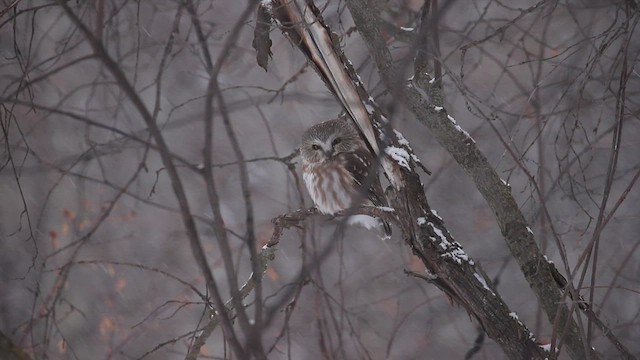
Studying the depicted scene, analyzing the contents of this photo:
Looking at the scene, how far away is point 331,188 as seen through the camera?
3084 mm

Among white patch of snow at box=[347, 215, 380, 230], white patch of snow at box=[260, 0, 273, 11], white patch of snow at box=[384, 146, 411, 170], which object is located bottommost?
white patch of snow at box=[384, 146, 411, 170]

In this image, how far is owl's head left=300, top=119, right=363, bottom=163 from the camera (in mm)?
3172

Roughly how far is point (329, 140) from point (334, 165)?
12 cm

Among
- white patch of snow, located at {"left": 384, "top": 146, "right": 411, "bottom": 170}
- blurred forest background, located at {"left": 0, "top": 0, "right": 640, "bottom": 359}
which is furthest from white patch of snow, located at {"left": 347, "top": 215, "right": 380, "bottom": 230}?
white patch of snow, located at {"left": 384, "top": 146, "right": 411, "bottom": 170}

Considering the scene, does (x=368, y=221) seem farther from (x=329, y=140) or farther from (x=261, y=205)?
(x=261, y=205)

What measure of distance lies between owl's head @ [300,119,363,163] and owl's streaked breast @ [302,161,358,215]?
59 mm

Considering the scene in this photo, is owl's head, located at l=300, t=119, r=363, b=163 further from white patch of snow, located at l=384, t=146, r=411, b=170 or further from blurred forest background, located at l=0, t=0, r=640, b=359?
white patch of snow, located at l=384, t=146, r=411, b=170

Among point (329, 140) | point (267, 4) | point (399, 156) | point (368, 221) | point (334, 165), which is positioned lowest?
point (399, 156)

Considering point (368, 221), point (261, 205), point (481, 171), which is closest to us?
point (481, 171)

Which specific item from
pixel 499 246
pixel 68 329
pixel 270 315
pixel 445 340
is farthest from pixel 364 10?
pixel 68 329

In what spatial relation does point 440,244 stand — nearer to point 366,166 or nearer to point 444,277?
point 444,277

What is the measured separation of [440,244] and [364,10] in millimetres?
692

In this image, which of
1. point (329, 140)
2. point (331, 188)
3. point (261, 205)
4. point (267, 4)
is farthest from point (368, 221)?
point (261, 205)

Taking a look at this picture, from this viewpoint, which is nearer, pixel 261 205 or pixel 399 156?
pixel 399 156
